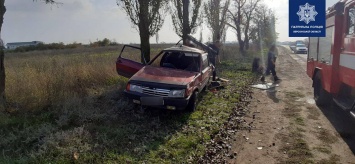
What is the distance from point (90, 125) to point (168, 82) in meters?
1.98

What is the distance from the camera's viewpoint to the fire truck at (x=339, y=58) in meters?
5.89

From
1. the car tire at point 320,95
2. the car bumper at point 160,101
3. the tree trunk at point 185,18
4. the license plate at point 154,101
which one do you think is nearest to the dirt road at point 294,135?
the car tire at point 320,95

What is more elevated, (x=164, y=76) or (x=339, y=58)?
(x=339, y=58)

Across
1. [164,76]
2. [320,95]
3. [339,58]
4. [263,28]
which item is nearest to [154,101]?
[164,76]

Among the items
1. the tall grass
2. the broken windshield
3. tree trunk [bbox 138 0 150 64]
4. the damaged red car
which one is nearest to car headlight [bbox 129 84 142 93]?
the damaged red car

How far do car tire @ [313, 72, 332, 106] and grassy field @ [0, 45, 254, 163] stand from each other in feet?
8.10

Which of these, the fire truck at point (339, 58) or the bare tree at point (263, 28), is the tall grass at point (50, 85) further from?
the bare tree at point (263, 28)

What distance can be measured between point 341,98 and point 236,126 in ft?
8.92

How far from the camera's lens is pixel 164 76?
6.90m

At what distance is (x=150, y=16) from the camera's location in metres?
10.6

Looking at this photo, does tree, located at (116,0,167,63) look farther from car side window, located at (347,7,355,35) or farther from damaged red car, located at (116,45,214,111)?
car side window, located at (347,7,355,35)

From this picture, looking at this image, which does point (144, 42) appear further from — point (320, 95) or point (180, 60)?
point (320, 95)

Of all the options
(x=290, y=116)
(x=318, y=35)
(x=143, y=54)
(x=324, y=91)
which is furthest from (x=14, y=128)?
(x=318, y=35)

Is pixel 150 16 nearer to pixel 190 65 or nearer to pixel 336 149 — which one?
pixel 190 65
